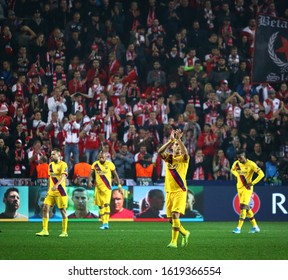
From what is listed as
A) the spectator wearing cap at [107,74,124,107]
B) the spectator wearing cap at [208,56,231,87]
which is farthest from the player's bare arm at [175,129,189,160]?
the spectator wearing cap at [208,56,231,87]

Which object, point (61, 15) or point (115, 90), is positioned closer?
point (115, 90)

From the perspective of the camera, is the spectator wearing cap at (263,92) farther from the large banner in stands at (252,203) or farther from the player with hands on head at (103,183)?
the player with hands on head at (103,183)

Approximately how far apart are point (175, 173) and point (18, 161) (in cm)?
1008

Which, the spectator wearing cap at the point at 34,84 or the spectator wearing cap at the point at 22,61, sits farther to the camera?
Result: the spectator wearing cap at the point at 22,61

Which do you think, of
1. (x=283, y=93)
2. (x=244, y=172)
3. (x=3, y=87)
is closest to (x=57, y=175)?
(x=244, y=172)

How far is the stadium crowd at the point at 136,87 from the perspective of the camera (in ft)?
95.3

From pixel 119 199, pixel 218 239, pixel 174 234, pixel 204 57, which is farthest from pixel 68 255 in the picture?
pixel 204 57

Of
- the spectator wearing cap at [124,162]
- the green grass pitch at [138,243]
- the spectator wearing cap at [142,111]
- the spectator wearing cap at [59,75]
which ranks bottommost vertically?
the green grass pitch at [138,243]

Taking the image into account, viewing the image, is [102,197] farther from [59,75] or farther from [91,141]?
[59,75]

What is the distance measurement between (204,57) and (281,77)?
9109mm

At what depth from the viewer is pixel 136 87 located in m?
30.8

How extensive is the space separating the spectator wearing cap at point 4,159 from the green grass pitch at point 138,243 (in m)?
1.58

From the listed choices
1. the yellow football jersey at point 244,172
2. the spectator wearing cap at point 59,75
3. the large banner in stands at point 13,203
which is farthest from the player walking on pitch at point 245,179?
the spectator wearing cap at point 59,75

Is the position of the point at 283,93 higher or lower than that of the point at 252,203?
higher
